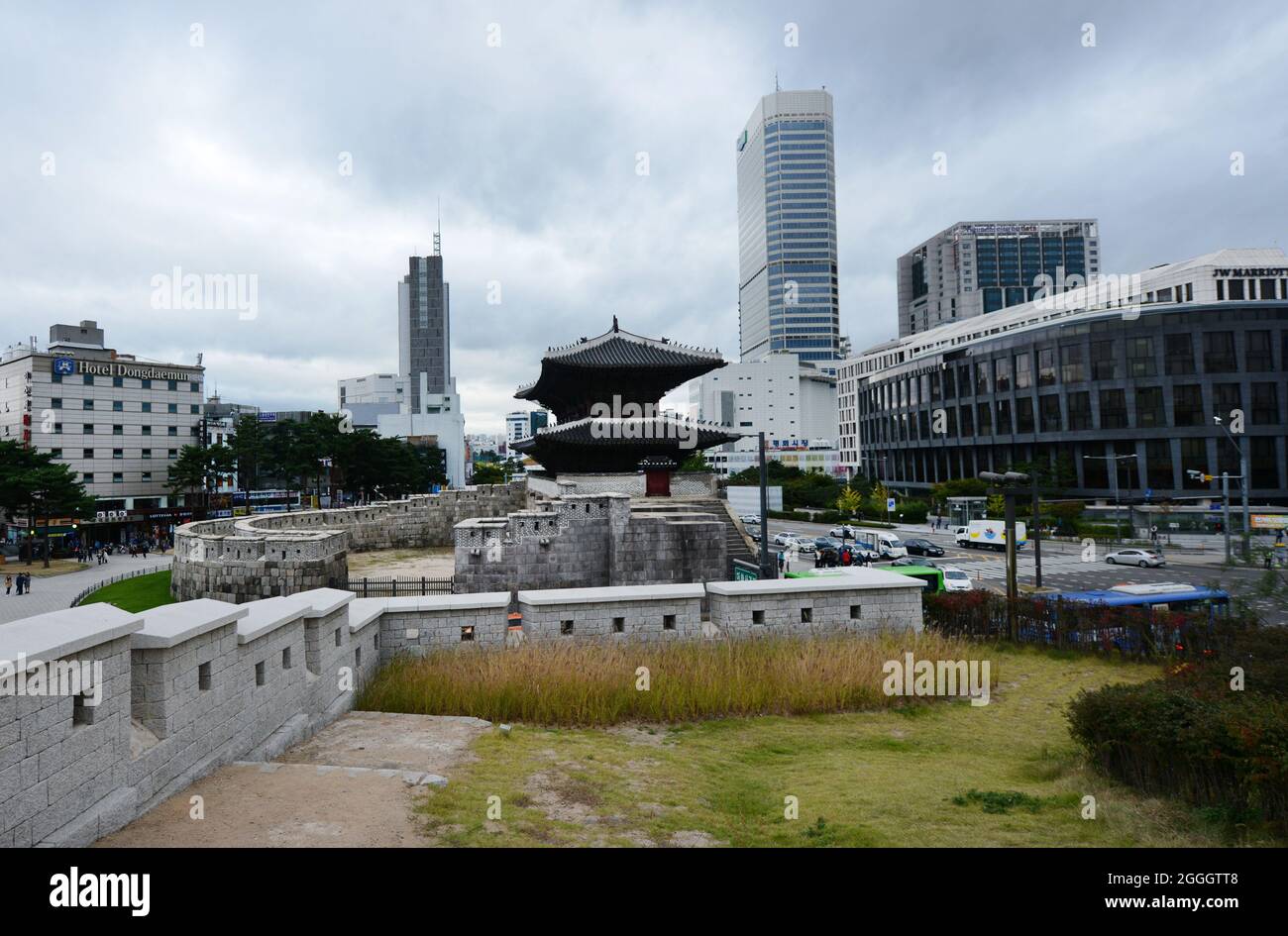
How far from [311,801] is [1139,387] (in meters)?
61.2

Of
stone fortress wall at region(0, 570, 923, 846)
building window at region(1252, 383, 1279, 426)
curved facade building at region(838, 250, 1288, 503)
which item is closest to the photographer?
stone fortress wall at region(0, 570, 923, 846)

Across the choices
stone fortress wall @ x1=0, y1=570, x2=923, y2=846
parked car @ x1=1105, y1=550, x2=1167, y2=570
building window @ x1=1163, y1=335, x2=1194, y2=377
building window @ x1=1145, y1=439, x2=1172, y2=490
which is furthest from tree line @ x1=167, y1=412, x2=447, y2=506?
building window @ x1=1163, y1=335, x2=1194, y2=377

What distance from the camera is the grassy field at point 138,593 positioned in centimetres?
2170

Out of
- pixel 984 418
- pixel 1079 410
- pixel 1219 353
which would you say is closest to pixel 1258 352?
pixel 1219 353

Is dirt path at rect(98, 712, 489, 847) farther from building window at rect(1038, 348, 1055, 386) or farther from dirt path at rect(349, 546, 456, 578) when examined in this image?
building window at rect(1038, 348, 1055, 386)

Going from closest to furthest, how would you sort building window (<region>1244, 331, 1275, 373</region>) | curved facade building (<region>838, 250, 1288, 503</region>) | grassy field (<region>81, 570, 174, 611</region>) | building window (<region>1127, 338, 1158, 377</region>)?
grassy field (<region>81, 570, 174, 611</region>) < curved facade building (<region>838, 250, 1288, 503</region>) < building window (<region>1244, 331, 1275, 373</region>) < building window (<region>1127, 338, 1158, 377</region>)

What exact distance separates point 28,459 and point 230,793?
1768 inches

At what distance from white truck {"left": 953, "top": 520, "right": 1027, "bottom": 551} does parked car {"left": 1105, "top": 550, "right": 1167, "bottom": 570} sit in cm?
498

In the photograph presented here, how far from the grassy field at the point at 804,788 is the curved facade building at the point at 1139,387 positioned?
51095 millimetres

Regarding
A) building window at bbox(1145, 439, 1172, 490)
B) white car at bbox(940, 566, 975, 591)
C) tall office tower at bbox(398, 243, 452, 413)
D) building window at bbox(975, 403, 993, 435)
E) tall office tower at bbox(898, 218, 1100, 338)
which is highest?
tall office tower at bbox(898, 218, 1100, 338)

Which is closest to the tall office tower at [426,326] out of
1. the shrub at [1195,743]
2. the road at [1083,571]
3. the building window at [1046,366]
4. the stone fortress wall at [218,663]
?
the building window at [1046,366]

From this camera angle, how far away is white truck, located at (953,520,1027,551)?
38241 mm

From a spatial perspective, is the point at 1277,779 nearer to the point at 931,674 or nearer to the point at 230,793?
the point at 931,674

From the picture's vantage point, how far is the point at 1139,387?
5156cm
